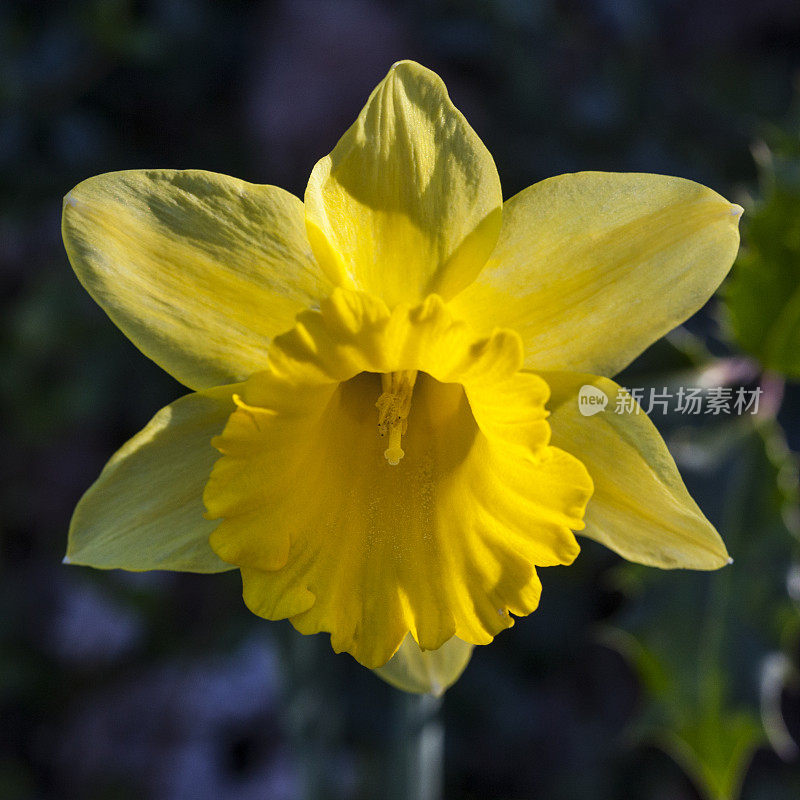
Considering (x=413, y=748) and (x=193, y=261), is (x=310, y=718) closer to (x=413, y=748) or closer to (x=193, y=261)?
(x=413, y=748)

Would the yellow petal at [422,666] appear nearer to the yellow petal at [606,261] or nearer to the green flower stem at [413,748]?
the green flower stem at [413,748]

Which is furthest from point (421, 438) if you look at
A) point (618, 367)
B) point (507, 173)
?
point (507, 173)

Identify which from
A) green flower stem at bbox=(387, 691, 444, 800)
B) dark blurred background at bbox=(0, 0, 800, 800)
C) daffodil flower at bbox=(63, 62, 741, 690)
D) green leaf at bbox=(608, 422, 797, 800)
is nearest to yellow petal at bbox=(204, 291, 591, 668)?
daffodil flower at bbox=(63, 62, 741, 690)

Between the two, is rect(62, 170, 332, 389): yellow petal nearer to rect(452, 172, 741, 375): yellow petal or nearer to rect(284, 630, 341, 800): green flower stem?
rect(452, 172, 741, 375): yellow petal

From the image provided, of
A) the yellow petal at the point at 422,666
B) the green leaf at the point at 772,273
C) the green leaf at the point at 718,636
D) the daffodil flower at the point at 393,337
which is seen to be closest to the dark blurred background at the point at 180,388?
the green leaf at the point at 718,636

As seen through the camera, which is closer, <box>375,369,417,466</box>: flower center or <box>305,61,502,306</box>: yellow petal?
<box>305,61,502,306</box>: yellow petal

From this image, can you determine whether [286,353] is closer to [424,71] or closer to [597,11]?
[424,71]
